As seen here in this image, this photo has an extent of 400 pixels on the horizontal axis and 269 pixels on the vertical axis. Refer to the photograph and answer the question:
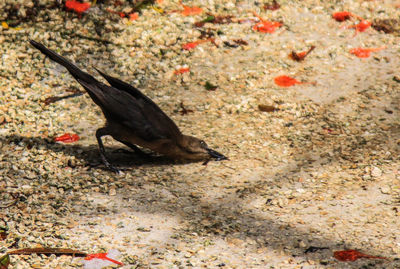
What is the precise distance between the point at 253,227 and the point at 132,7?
375 cm

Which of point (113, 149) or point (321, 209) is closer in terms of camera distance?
point (321, 209)

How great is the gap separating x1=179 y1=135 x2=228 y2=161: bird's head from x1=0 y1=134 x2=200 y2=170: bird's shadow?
0.17 m

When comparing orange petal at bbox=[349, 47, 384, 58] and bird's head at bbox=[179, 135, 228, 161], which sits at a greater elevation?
orange petal at bbox=[349, 47, 384, 58]

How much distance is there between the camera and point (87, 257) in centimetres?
350

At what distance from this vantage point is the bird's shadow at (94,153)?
4684 mm

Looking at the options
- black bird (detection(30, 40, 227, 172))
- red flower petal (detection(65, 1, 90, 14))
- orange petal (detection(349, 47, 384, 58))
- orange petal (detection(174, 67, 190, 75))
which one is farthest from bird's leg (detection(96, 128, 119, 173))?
orange petal (detection(349, 47, 384, 58))

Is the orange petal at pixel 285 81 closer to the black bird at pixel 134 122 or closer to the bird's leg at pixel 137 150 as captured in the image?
the black bird at pixel 134 122

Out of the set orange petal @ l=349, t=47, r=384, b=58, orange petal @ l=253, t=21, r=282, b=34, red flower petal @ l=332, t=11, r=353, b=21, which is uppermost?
red flower petal @ l=332, t=11, r=353, b=21

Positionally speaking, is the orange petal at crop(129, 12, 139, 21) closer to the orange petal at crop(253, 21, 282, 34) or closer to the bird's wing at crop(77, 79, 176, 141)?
the orange petal at crop(253, 21, 282, 34)

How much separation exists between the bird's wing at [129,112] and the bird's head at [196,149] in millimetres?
138

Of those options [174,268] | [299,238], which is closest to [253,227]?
[299,238]

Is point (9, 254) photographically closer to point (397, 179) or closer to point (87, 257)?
point (87, 257)

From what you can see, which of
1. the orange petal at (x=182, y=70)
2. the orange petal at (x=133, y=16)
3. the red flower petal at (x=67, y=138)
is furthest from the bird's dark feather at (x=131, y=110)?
the orange petal at (x=133, y=16)

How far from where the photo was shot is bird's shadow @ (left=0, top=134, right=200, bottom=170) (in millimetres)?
4684
